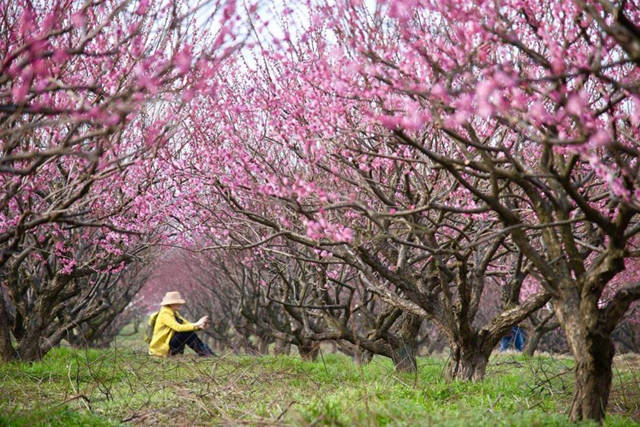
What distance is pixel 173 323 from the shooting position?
11.0m

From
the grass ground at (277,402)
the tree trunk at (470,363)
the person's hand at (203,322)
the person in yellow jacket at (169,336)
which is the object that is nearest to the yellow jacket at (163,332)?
the person in yellow jacket at (169,336)

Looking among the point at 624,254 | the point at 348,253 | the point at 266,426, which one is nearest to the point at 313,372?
the point at 348,253

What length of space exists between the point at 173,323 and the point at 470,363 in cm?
549

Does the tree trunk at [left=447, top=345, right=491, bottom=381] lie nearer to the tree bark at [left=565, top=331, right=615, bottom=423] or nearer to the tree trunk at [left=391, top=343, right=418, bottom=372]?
the tree trunk at [left=391, top=343, right=418, bottom=372]

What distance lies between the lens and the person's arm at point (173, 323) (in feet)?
35.0

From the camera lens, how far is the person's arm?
1068 cm

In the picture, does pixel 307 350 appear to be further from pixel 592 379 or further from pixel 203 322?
pixel 592 379

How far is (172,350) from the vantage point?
1133cm

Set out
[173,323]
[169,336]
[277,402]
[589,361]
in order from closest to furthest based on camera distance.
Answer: [589,361]
[277,402]
[173,323]
[169,336]

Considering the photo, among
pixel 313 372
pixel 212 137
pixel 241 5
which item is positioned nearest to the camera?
pixel 241 5

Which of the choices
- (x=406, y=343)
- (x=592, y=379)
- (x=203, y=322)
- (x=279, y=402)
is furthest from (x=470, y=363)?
(x=203, y=322)

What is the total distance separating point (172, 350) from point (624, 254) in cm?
862

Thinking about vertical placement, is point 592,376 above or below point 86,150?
below

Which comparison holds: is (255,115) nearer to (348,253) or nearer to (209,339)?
(348,253)
